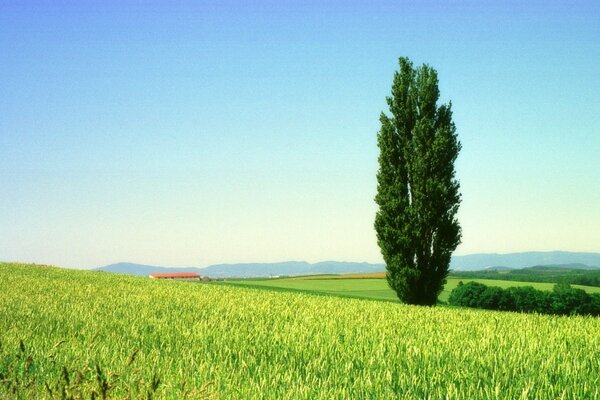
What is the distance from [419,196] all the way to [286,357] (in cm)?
1692

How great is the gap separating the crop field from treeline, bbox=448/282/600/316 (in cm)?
3198

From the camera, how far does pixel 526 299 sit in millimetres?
44062

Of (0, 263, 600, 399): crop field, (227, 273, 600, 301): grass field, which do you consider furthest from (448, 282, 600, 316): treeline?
(0, 263, 600, 399): crop field

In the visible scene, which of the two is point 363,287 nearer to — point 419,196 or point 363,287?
point 363,287

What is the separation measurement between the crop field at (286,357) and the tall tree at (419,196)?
10.2m

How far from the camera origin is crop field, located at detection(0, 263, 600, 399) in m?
5.14

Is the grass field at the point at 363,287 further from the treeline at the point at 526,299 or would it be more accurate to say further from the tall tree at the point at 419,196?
the tall tree at the point at 419,196

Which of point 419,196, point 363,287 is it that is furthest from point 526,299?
point 419,196

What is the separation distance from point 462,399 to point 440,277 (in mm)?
19278

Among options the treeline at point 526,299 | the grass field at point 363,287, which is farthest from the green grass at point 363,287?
the treeline at point 526,299

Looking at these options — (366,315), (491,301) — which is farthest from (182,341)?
(491,301)

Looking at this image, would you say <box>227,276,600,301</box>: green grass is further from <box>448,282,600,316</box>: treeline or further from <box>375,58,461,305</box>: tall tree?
<box>375,58,461,305</box>: tall tree

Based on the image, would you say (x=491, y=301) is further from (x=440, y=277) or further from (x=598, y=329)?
(x=598, y=329)

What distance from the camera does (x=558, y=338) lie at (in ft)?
31.4
